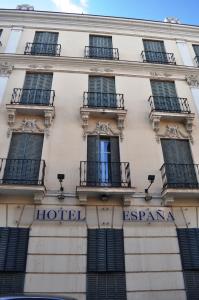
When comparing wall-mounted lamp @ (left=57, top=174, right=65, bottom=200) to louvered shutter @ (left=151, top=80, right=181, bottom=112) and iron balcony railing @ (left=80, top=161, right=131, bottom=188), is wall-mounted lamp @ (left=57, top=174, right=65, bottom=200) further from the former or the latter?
louvered shutter @ (left=151, top=80, right=181, bottom=112)

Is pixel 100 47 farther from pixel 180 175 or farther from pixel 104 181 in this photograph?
pixel 180 175

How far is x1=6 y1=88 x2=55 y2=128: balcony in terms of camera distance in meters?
11.2

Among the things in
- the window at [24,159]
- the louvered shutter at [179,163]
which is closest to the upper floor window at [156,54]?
the louvered shutter at [179,163]

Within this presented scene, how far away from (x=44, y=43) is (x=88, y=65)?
2899mm

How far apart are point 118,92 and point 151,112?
2132 mm

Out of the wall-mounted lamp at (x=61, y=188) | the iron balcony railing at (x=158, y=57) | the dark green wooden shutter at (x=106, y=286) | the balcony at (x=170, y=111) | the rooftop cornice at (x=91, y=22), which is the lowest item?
the dark green wooden shutter at (x=106, y=286)

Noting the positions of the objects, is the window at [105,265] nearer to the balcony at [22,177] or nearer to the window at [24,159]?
the balcony at [22,177]

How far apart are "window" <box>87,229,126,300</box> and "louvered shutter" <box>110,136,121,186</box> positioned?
73.7 inches

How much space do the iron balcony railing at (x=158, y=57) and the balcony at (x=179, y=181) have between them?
660cm

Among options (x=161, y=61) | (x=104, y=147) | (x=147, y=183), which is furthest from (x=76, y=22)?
(x=147, y=183)

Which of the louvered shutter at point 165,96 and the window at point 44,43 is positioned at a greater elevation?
the window at point 44,43

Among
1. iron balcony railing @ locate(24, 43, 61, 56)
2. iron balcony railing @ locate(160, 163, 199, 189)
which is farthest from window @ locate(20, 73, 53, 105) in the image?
iron balcony railing @ locate(160, 163, 199, 189)

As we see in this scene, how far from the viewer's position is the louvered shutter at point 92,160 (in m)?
10.00

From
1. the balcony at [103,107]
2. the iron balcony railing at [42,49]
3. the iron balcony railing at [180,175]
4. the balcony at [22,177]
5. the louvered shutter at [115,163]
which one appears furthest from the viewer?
the iron balcony railing at [42,49]
